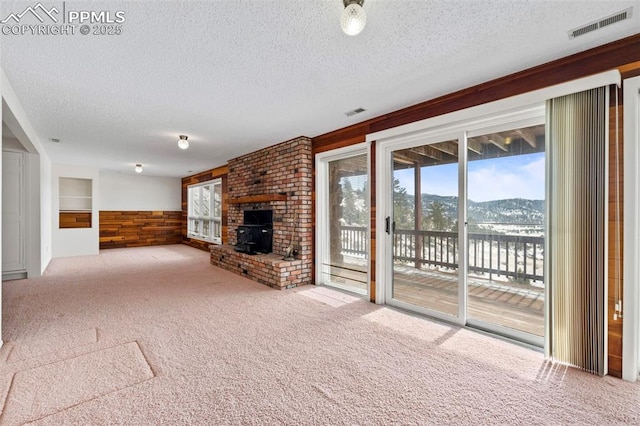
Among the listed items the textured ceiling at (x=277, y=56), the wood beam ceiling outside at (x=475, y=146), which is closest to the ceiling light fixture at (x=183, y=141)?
the textured ceiling at (x=277, y=56)

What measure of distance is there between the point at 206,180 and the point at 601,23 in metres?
8.24

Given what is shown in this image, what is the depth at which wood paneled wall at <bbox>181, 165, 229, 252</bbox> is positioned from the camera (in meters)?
7.35

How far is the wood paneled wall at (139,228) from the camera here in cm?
849

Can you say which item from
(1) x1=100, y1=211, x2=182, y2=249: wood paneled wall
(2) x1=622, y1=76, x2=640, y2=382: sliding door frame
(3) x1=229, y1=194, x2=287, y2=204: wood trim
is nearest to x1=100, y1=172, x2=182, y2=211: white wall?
(1) x1=100, y1=211, x2=182, y2=249: wood paneled wall

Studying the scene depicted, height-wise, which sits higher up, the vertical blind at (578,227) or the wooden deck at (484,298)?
the vertical blind at (578,227)

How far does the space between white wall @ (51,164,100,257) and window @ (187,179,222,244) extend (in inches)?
97.1

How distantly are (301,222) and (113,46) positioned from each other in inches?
122

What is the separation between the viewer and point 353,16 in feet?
4.88

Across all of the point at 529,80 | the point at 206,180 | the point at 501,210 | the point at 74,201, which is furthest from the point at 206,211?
the point at 529,80

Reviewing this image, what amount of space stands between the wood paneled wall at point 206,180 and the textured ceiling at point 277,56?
3.66 meters

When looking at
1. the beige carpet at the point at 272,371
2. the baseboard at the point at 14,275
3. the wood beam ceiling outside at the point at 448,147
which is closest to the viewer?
the beige carpet at the point at 272,371

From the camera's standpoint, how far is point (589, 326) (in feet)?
6.71

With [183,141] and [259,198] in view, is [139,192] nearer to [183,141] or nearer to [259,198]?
[183,141]

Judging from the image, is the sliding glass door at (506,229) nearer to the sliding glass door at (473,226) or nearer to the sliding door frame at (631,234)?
the sliding glass door at (473,226)
